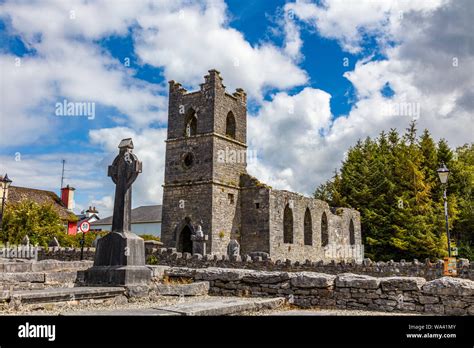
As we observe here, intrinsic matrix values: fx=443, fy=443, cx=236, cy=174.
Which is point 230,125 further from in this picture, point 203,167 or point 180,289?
point 180,289

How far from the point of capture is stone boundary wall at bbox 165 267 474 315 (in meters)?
6.82

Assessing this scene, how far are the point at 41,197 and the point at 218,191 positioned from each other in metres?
29.0

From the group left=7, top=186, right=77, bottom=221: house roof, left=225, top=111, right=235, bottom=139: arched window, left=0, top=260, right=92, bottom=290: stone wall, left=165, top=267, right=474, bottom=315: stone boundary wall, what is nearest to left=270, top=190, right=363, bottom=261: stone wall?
left=225, top=111, right=235, bottom=139: arched window

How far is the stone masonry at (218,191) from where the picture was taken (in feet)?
78.8

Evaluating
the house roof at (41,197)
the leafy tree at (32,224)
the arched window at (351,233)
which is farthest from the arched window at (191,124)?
the house roof at (41,197)

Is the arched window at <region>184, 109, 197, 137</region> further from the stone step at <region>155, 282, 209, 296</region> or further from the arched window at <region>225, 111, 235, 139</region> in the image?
the stone step at <region>155, 282, 209, 296</region>

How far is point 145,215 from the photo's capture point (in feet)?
163

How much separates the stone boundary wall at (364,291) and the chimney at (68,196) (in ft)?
138

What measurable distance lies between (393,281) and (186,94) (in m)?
20.6

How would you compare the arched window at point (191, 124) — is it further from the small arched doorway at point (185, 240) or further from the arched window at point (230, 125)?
the small arched doorway at point (185, 240)

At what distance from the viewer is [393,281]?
7.33m

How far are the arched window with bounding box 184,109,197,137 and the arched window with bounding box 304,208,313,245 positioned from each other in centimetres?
858

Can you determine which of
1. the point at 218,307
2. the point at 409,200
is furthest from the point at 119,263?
the point at 409,200

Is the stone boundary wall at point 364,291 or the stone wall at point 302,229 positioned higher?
the stone wall at point 302,229
